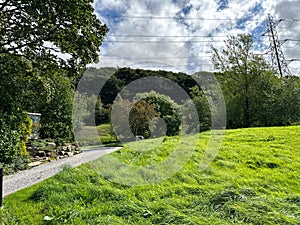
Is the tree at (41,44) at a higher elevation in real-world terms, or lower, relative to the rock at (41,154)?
higher

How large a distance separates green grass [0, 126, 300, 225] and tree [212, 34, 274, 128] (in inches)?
501

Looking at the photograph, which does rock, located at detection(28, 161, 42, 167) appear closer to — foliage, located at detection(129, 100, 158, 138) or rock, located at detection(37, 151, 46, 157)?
rock, located at detection(37, 151, 46, 157)

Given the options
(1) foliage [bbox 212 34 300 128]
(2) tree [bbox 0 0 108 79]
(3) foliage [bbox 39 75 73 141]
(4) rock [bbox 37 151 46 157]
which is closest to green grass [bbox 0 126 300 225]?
(2) tree [bbox 0 0 108 79]

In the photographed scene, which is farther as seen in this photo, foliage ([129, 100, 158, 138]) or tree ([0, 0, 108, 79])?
foliage ([129, 100, 158, 138])

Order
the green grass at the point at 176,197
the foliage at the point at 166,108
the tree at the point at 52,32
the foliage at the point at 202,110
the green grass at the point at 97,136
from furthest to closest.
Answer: the foliage at the point at 202,110, the foliage at the point at 166,108, the green grass at the point at 97,136, the tree at the point at 52,32, the green grass at the point at 176,197

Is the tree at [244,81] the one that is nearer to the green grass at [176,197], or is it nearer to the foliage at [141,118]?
the foliage at [141,118]

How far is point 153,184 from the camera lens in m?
5.07

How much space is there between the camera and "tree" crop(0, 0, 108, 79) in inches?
178

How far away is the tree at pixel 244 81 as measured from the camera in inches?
748

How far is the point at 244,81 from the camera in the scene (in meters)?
19.6

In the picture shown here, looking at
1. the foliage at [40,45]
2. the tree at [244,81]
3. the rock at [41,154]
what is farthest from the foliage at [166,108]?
the foliage at [40,45]

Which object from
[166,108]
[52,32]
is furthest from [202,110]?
[52,32]

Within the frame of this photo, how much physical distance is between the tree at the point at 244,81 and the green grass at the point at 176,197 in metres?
12.7

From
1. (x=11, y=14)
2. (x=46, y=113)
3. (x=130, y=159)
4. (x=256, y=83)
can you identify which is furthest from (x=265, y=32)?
(x=11, y=14)
